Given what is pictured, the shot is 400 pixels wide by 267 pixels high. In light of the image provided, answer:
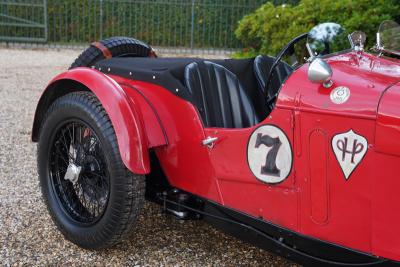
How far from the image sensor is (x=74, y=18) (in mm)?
13562

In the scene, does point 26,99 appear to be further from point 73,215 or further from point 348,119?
point 348,119

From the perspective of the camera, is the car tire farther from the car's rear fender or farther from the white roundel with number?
the white roundel with number

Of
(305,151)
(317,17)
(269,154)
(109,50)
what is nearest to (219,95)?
(269,154)

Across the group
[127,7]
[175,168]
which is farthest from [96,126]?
[127,7]

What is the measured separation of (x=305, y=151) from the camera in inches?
83.9

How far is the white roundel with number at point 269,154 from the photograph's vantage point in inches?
87.0

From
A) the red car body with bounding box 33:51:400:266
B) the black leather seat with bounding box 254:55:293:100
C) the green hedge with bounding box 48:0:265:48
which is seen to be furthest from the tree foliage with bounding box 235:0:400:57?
the green hedge with bounding box 48:0:265:48

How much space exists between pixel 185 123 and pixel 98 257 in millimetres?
917

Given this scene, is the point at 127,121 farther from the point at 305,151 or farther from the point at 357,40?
the point at 357,40

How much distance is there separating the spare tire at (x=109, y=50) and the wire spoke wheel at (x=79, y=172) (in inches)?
20.1

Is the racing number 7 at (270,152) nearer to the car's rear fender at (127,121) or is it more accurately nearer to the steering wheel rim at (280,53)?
the steering wheel rim at (280,53)

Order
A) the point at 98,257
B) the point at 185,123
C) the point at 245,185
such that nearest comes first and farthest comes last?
1. the point at 245,185
2. the point at 185,123
3. the point at 98,257

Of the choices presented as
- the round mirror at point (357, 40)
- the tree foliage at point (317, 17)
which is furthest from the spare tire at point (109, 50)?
the tree foliage at point (317, 17)

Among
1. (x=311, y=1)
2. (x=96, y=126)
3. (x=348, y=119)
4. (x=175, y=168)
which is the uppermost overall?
(x=311, y=1)
